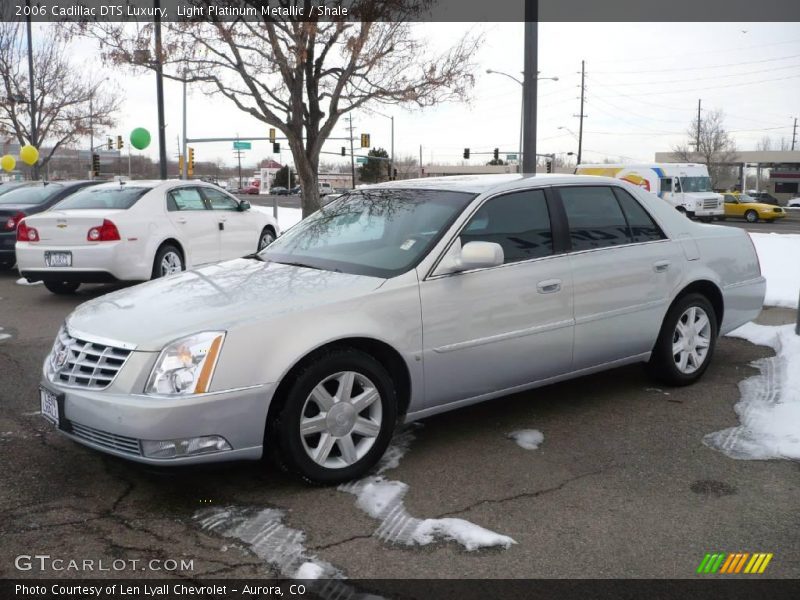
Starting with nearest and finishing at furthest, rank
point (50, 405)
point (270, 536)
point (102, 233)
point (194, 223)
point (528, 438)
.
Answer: point (270, 536)
point (50, 405)
point (528, 438)
point (102, 233)
point (194, 223)

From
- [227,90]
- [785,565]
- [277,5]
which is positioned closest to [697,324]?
[785,565]

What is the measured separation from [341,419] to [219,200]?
8.10 meters

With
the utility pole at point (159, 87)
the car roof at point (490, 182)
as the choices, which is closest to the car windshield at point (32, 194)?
the utility pole at point (159, 87)

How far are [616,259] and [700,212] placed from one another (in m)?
30.8

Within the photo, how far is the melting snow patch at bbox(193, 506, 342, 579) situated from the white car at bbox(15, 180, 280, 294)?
21.4 feet

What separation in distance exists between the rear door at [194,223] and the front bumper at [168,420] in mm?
7037

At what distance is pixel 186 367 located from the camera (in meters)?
3.59

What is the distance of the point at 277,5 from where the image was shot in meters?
19.5

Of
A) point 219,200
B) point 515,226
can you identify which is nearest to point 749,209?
point 219,200

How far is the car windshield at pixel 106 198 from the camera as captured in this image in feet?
33.3

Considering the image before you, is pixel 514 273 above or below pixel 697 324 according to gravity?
above

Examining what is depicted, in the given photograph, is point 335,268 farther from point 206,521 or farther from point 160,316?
point 206,521

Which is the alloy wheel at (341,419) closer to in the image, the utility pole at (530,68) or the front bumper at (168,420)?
the front bumper at (168,420)

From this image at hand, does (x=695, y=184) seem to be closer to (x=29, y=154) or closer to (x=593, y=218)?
(x=29, y=154)
